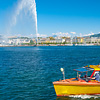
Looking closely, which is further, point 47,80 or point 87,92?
point 47,80

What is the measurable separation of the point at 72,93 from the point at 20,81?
8.95 m

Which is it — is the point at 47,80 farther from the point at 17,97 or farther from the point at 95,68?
the point at 95,68

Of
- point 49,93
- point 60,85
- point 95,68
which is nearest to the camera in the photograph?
point 60,85

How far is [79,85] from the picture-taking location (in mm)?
15188

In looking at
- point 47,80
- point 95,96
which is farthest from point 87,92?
point 47,80

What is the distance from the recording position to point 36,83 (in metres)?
21.5

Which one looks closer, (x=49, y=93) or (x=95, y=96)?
(x=95, y=96)

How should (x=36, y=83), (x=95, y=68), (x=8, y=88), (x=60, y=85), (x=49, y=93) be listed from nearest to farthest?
(x=60, y=85), (x=95, y=68), (x=49, y=93), (x=8, y=88), (x=36, y=83)

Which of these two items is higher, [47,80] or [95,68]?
[95,68]

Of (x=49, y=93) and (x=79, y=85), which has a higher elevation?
(x=79, y=85)

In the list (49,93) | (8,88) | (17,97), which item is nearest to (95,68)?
(49,93)

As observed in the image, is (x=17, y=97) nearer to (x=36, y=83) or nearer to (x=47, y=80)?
(x=36, y=83)

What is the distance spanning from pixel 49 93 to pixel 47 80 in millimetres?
5256

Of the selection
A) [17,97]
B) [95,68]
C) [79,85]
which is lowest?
[17,97]
